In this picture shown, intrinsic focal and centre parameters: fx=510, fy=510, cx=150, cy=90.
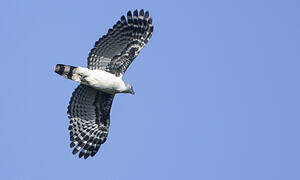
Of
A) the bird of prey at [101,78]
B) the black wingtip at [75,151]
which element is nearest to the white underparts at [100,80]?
the bird of prey at [101,78]

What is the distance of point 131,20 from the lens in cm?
1482

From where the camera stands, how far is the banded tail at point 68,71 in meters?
14.1

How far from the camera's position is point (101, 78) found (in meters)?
14.5

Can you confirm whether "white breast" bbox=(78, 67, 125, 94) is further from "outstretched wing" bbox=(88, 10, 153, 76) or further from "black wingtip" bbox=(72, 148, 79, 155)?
"black wingtip" bbox=(72, 148, 79, 155)

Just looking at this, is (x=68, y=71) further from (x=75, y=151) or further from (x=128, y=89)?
(x=75, y=151)

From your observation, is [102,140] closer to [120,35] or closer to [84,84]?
[84,84]

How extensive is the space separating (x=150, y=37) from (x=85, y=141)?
12.0 feet

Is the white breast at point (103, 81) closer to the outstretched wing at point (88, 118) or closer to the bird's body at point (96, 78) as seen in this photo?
the bird's body at point (96, 78)

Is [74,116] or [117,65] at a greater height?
[117,65]

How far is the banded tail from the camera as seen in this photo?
556 inches

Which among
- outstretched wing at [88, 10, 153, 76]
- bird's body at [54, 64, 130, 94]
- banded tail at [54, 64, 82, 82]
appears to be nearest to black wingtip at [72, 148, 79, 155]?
bird's body at [54, 64, 130, 94]

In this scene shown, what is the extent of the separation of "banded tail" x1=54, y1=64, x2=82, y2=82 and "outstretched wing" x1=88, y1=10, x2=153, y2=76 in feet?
2.00

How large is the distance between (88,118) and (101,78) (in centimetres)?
159

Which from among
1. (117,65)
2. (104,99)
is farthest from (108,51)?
(104,99)
